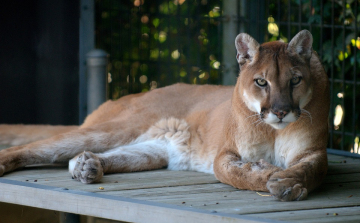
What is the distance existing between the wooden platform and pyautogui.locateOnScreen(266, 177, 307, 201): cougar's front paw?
42 millimetres

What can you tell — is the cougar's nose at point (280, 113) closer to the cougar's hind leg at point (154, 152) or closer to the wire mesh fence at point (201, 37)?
the cougar's hind leg at point (154, 152)

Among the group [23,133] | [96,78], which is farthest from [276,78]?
[96,78]

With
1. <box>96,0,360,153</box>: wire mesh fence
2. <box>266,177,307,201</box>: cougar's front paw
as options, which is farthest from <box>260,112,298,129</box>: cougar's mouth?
<box>96,0,360,153</box>: wire mesh fence

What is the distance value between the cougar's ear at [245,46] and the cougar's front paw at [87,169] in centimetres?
113

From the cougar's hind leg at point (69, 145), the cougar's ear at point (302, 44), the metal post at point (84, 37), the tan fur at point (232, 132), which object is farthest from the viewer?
the metal post at point (84, 37)

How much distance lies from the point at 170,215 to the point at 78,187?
81 cm

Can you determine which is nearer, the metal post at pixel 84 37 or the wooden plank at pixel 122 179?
the wooden plank at pixel 122 179

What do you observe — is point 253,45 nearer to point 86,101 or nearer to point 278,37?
point 278,37

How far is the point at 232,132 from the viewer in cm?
383

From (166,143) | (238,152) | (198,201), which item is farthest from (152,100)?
(198,201)

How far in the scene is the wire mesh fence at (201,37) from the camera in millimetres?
5559

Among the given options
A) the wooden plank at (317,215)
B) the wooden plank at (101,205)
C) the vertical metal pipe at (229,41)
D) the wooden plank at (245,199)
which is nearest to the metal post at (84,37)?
the vertical metal pipe at (229,41)

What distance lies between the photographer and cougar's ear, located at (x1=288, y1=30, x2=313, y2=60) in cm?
347

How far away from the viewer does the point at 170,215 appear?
9.97 feet
